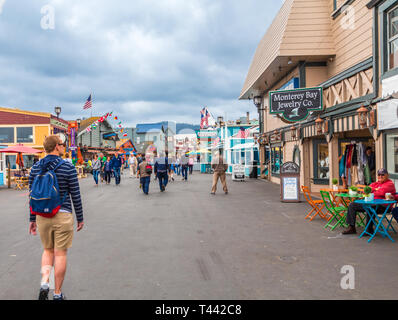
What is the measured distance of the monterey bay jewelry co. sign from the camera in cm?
1243

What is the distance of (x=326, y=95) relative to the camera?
40.7 feet

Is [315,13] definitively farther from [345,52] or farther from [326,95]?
[326,95]

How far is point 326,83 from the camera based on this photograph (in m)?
12.3

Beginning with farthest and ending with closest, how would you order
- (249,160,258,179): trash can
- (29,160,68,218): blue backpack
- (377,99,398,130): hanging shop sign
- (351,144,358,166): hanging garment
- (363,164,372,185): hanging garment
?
1. (249,160,258,179): trash can
2. (351,144,358,166): hanging garment
3. (363,164,372,185): hanging garment
4. (377,99,398,130): hanging shop sign
5. (29,160,68,218): blue backpack

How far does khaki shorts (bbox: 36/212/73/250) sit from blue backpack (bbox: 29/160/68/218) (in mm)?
87

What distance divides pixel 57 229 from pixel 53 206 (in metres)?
0.28

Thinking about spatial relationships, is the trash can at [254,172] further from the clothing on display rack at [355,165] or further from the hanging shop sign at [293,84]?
the clothing on display rack at [355,165]

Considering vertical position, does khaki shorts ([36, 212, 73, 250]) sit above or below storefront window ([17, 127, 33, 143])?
below

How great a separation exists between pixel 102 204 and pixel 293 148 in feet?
30.9

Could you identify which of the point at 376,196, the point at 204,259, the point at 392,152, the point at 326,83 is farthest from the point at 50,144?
the point at 326,83

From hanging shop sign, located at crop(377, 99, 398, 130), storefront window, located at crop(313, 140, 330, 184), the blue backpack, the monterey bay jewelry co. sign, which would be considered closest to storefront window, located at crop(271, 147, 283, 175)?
storefront window, located at crop(313, 140, 330, 184)

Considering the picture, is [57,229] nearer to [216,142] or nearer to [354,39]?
[354,39]

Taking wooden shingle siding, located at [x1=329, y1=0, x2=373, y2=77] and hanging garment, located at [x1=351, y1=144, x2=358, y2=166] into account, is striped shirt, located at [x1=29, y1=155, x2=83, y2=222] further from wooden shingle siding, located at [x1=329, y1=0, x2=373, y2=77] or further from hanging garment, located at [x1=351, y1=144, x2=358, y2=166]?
wooden shingle siding, located at [x1=329, y1=0, x2=373, y2=77]
